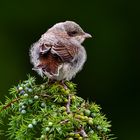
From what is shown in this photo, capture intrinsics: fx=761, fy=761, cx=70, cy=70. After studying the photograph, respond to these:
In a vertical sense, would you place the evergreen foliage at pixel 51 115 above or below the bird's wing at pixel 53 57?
below

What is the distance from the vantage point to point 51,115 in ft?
13.8

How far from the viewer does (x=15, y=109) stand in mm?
4496

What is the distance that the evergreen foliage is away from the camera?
4020mm

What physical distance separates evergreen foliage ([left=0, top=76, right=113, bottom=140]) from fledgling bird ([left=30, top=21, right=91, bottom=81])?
0.25 metres

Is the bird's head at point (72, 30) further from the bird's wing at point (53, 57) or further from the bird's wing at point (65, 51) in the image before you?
the bird's wing at point (53, 57)

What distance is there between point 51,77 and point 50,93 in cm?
52

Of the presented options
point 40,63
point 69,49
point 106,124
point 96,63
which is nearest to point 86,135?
point 106,124

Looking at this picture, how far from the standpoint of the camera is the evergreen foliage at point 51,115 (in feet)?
13.2

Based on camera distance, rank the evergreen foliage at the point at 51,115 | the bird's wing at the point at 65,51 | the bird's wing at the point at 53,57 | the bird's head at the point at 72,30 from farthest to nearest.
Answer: the bird's head at the point at 72,30 → the bird's wing at the point at 65,51 → the bird's wing at the point at 53,57 → the evergreen foliage at the point at 51,115

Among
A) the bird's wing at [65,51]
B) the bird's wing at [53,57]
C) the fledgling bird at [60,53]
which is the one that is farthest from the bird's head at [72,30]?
the bird's wing at [53,57]

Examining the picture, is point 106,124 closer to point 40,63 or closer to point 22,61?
point 40,63

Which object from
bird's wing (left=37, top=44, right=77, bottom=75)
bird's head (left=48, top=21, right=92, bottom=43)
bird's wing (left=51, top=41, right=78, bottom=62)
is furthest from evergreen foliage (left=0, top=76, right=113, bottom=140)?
bird's head (left=48, top=21, right=92, bottom=43)

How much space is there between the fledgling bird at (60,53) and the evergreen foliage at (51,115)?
25 centimetres

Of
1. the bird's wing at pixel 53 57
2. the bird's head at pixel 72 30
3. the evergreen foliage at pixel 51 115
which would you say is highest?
the bird's head at pixel 72 30
